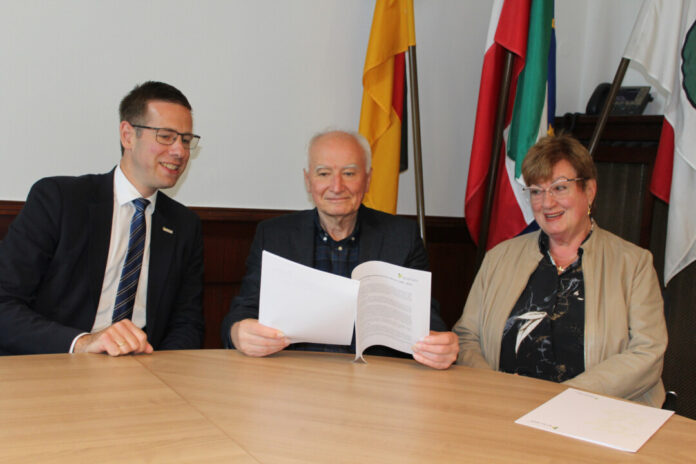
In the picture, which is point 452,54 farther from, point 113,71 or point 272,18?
point 113,71

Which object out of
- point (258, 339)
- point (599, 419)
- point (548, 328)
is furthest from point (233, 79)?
point (599, 419)

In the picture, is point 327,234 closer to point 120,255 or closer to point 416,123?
point 120,255

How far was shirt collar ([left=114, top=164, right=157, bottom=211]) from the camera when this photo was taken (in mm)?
2268

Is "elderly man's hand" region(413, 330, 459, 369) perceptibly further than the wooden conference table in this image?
Yes

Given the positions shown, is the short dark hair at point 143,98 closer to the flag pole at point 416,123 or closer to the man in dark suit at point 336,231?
the man in dark suit at point 336,231

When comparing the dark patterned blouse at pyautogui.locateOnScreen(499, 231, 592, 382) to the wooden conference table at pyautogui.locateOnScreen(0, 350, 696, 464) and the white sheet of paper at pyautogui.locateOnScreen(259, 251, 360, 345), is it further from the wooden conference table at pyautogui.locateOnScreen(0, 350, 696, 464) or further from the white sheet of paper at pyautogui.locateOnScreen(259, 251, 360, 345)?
the white sheet of paper at pyautogui.locateOnScreen(259, 251, 360, 345)

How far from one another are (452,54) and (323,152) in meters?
1.97

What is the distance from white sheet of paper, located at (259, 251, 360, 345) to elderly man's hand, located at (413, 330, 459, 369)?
21 cm

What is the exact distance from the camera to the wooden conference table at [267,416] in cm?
108

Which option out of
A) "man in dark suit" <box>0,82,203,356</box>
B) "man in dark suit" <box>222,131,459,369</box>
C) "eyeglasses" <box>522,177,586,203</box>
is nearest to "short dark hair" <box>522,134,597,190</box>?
"eyeglasses" <box>522,177,586,203</box>

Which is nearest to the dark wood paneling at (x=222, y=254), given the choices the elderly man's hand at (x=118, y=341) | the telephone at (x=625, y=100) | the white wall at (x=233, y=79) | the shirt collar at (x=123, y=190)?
the white wall at (x=233, y=79)

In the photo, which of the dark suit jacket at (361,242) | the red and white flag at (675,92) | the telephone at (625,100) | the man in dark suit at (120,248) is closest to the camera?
the man in dark suit at (120,248)

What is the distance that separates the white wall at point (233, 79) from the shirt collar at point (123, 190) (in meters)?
0.59

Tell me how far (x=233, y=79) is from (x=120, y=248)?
4.07 feet
